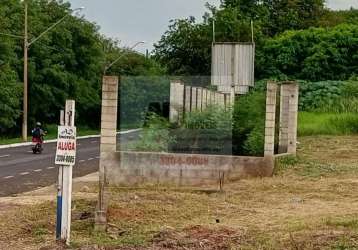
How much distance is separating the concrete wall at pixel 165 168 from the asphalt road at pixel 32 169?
711 millimetres

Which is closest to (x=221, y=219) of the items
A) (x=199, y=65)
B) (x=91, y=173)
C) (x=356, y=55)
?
(x=91, y=173)

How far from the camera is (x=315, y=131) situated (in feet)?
101

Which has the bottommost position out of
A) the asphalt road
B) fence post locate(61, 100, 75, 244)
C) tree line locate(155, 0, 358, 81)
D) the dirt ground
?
the asphalt road

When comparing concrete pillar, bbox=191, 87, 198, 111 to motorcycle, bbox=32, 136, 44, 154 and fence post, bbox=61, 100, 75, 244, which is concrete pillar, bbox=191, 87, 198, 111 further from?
motorcycle, bbox=32, 136, 44, 154

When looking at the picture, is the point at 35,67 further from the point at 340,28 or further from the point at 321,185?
the point at 321,185

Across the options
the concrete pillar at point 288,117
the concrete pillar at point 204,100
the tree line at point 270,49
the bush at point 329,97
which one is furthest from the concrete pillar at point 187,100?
the tree line at point 270,49

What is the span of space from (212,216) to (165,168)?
16.3 feet

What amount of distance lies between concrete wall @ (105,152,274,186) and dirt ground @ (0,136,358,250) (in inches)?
21.5


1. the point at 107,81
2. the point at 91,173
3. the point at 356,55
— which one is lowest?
the point at 91,173

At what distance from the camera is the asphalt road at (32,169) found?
1684 cm

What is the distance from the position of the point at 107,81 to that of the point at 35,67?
112 ft

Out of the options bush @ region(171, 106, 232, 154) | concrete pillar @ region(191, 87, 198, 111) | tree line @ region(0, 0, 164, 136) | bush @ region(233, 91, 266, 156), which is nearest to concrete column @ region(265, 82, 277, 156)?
bush @ region(233, 91, 266, 156)

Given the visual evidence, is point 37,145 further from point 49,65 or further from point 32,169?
point 49,65

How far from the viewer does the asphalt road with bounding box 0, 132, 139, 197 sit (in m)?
Result: 16.8
